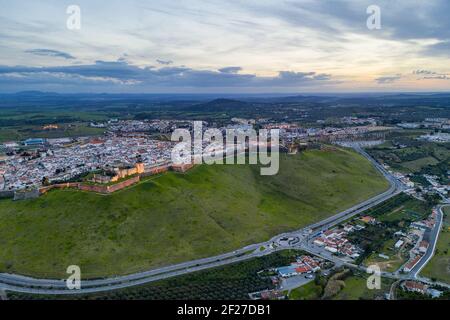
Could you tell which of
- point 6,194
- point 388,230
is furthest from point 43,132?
point 388,230

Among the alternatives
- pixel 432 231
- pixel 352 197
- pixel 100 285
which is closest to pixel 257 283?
pixel 100 285

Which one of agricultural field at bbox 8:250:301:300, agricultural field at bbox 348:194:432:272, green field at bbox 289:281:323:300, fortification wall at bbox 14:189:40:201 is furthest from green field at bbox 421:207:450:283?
fortification wall at bbox 14:189:40:201

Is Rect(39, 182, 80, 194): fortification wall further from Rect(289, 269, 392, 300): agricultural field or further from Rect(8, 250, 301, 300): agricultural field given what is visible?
Rect(289, 269, 392, 300): agricultural field

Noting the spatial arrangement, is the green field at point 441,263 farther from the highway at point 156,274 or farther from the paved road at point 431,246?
the highway at point 156,274

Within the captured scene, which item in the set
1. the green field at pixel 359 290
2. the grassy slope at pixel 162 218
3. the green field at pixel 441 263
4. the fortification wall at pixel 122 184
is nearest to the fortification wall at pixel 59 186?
the grassy slope at pixel 162 218

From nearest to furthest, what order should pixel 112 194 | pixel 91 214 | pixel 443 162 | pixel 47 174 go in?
1. pixel 91 214
2. pixel 112 194
3. pixel 47 174
4. pixel 443 162

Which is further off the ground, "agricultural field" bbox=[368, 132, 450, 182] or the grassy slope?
"agricultural field" bbox=[368, 132, 450, 182]
